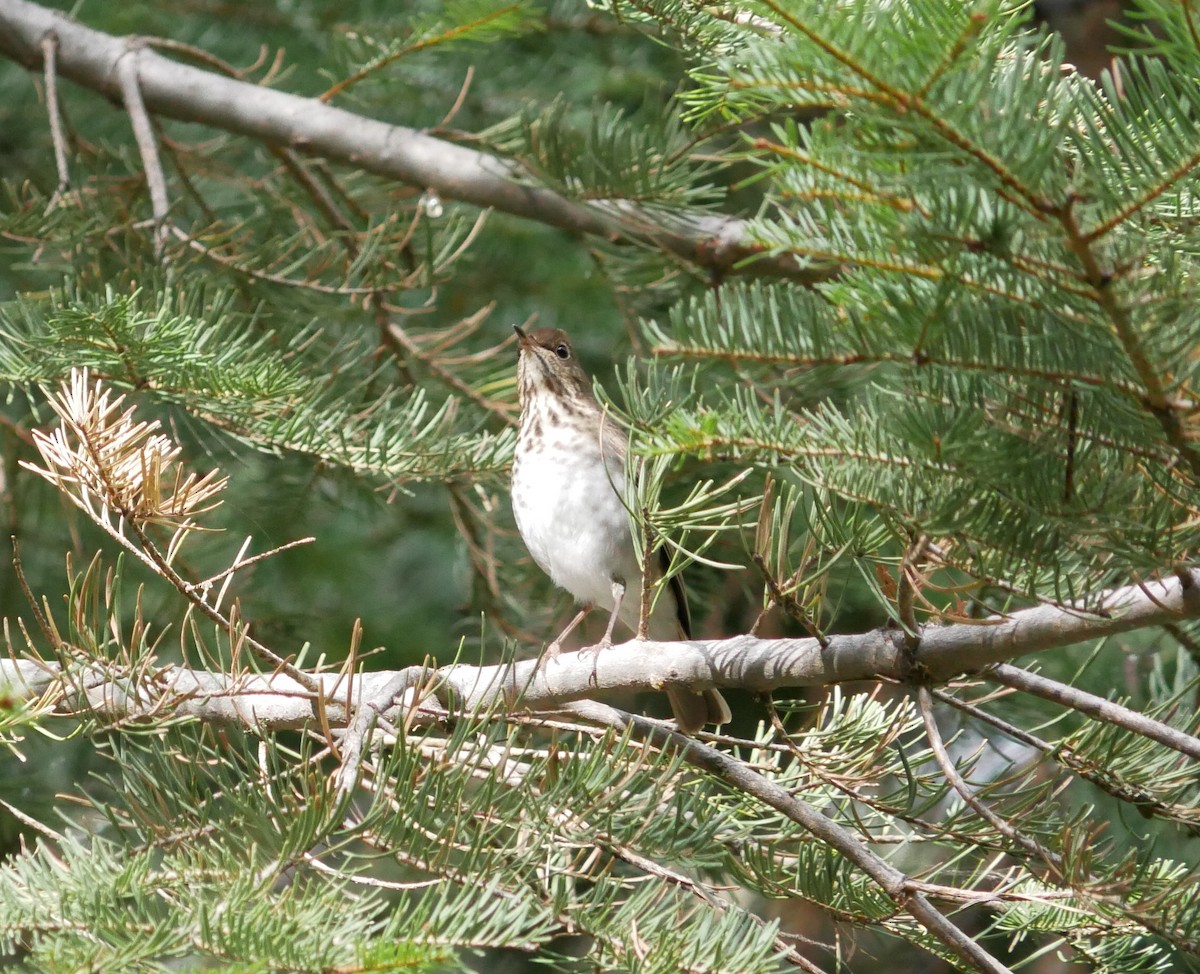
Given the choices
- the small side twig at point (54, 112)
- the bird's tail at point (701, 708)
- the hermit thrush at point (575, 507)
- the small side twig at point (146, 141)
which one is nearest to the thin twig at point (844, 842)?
the bird's tail at point (701, 708)

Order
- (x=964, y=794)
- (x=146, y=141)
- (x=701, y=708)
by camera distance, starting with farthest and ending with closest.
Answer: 1. (x=701, y=708)
2. (x=146, y=141)
3. (x=964, y=794)

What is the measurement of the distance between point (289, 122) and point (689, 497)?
5.41 feet

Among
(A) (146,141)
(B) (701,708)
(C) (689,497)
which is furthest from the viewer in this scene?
(B) (701,708)

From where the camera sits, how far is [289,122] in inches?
106

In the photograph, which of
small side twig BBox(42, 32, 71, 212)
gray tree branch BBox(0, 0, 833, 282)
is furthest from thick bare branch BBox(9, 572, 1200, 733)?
gray tree branch BBox(0, 0, 833, 282)

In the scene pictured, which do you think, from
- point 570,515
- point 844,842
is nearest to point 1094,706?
point 844,842

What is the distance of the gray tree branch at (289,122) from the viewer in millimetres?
2688

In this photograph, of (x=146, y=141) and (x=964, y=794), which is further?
(x=146, y=141)

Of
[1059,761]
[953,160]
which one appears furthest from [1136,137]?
[1059,761]

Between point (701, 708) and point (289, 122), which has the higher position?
point (289, 122)

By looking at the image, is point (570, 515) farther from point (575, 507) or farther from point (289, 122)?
point (289, 122)

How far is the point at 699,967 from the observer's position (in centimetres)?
108

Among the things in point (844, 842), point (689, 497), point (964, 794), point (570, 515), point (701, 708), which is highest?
point (689, 497)

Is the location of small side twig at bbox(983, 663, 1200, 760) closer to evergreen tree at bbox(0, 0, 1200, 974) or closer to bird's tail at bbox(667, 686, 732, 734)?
evergreen tree at bbox(0, 0, 1200, 974)
